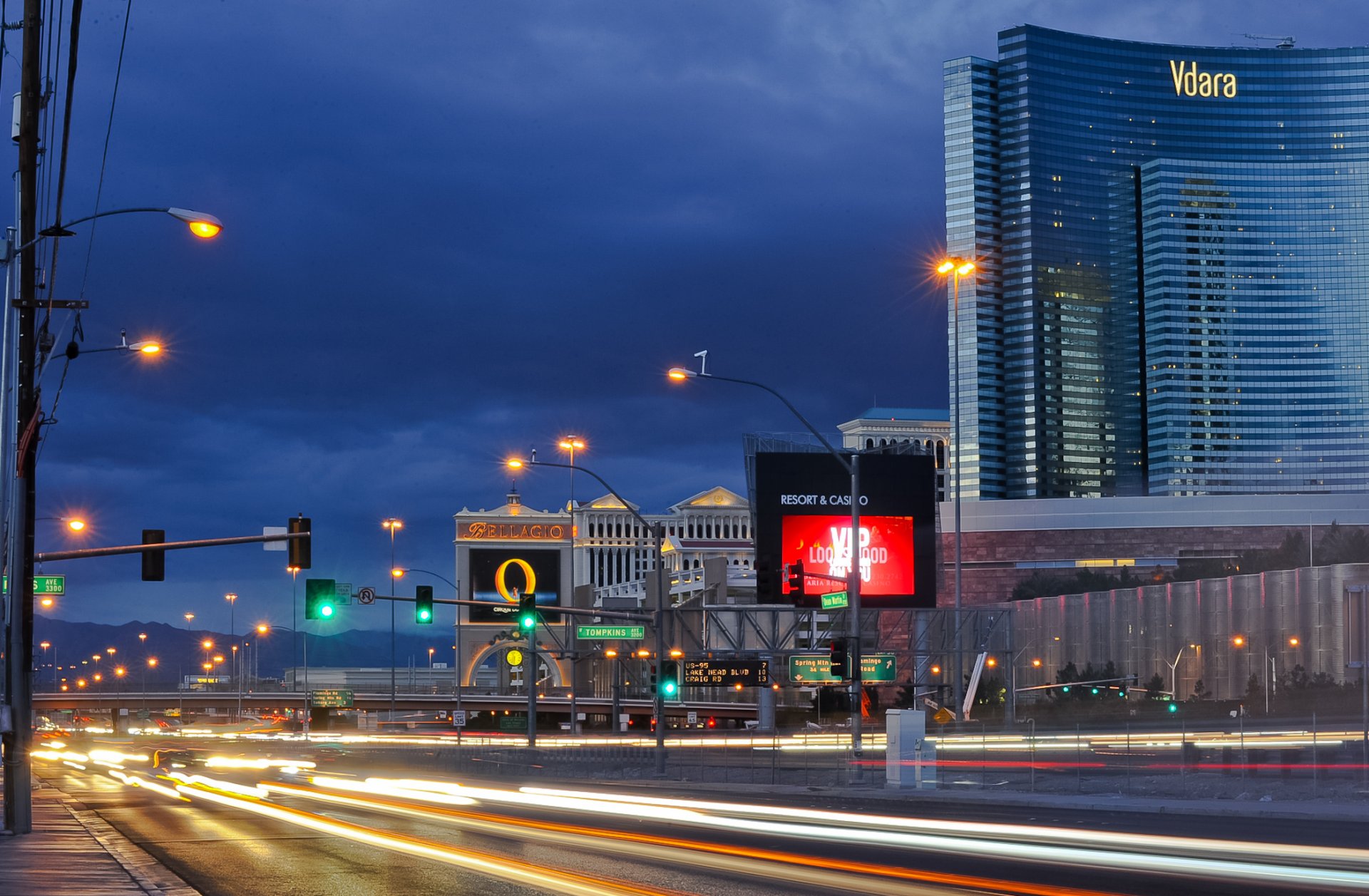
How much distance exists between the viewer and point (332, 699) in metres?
124

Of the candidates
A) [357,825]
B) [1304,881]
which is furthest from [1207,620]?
[1304,881]

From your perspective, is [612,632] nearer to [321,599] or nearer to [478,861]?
[321,599]

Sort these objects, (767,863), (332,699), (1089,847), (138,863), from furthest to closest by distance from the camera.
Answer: (332,699) < (1089,847) < (138,863) < (767,863)

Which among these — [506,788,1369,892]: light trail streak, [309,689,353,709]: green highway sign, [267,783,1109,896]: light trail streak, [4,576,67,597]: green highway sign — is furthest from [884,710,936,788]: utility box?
[309,689,353,709]: green highway sign

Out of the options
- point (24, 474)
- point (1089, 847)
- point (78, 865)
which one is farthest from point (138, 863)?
point (1089, 847)

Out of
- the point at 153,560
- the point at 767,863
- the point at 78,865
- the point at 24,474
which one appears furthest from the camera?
the point at 153,560

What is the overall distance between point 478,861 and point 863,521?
53.7m

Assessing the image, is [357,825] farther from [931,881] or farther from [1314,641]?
[1314,641]

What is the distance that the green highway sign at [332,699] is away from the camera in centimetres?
12350

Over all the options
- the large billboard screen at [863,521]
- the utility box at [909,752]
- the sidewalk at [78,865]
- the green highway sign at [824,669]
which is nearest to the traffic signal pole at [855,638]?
the utility box at [909,752]

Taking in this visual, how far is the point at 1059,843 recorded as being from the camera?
949 inches

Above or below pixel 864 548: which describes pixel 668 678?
below

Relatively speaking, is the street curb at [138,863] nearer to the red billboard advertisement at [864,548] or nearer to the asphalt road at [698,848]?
the asphalt road at [698,848]

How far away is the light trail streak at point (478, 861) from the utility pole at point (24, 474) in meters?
5.53
